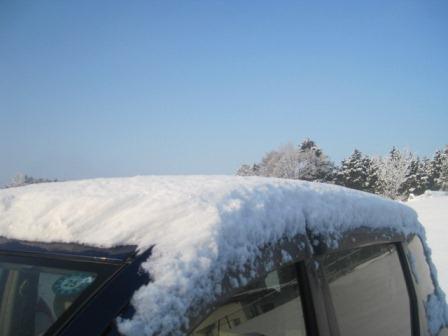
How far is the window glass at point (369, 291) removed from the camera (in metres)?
1.44

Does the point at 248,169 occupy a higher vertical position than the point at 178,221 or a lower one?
higher

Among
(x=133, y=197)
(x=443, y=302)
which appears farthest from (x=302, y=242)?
(x=443, y=302)

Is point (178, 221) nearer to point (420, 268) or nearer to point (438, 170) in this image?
point (420, 268)

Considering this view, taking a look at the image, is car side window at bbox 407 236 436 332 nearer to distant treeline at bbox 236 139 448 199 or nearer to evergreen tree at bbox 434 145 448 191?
distant treeline at bbox 236 139 448 199

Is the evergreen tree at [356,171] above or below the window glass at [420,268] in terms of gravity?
above

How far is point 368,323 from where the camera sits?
155cm

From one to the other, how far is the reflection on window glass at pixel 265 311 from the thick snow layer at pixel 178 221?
11 cm

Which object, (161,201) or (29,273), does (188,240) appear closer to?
(161,201)

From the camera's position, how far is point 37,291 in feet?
4.62

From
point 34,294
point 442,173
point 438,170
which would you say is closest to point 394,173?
point 442,173

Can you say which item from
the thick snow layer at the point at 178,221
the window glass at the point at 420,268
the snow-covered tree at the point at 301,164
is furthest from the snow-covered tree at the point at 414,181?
the thick snow layer at the point at 178,221

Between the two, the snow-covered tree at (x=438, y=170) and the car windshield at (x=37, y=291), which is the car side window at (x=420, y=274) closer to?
the car windshield at (x=37, y=291)

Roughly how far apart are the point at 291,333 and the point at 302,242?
0.98 feet

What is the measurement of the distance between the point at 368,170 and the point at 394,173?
4.39m
